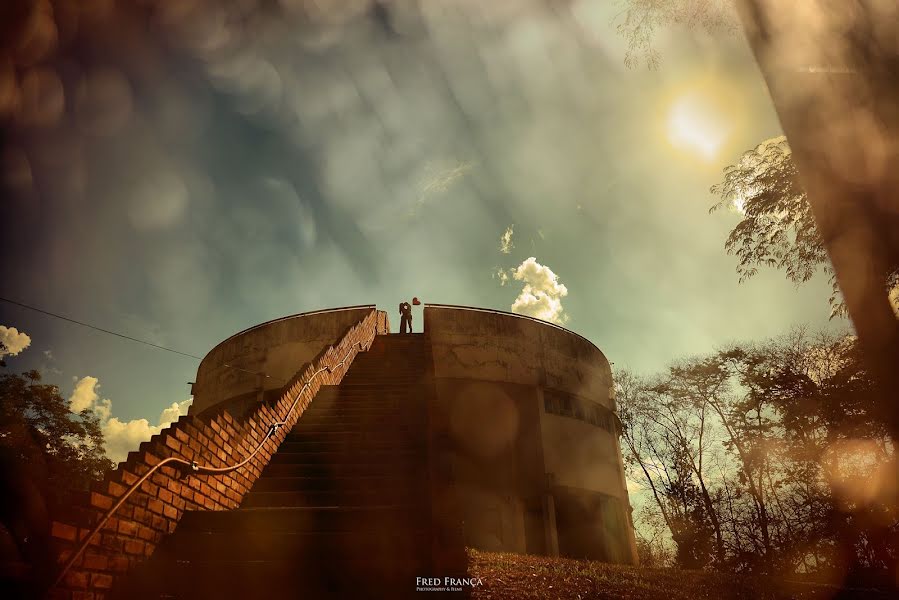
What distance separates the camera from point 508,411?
14.9 metres

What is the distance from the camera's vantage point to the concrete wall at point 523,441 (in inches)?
536

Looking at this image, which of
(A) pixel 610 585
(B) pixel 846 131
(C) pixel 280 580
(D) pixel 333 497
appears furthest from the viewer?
(A) pixel 610 585

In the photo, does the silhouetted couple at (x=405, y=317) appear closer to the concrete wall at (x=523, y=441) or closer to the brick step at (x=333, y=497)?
the concrete wall at (x=523, y=441)

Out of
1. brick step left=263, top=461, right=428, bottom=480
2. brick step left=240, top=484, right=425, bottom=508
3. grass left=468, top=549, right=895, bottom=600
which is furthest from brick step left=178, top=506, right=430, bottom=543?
grass left=468, top=549, right=895, bottom=600

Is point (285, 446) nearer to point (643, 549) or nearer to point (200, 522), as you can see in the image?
point (200, 522)

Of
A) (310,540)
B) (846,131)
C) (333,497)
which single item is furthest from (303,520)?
(846,131)

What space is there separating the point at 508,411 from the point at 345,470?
399 inches

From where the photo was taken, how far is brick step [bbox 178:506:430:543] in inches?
151

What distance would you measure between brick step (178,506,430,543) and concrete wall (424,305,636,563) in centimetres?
933

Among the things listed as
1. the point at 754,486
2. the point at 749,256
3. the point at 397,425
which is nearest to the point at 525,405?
the point at 749,256

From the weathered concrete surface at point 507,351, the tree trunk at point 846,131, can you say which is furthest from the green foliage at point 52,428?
the tree trunk at point 846,131

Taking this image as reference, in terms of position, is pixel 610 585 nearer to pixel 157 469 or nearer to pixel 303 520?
pixel 303 520

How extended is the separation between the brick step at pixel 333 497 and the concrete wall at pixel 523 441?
8343 millimetres

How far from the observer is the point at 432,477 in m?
4.62
